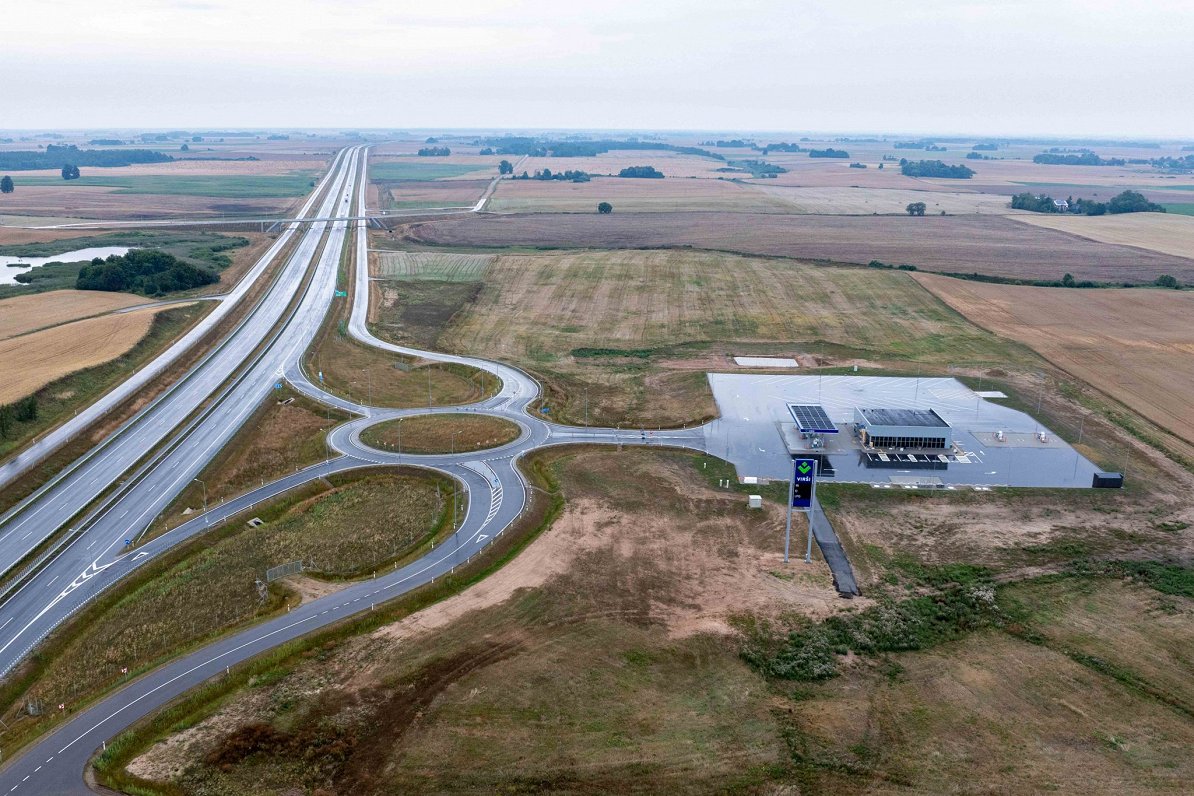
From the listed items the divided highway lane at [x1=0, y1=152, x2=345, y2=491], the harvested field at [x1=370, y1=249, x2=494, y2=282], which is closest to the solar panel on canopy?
the divided highway lane at [x1=0, y1=152, x2=345, y2=491]

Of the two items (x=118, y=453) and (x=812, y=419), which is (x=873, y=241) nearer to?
(x=812, y=419)

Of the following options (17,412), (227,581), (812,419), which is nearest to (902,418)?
(812,419)

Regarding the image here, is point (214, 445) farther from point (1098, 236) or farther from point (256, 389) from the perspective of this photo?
point (1098, 236)

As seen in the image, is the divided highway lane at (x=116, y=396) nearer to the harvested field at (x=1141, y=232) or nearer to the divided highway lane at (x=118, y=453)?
the divided highway lane at (x=118, y=453)

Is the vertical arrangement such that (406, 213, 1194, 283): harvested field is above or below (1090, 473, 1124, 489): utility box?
above

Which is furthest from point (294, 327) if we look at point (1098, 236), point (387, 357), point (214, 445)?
point (1098, 236)

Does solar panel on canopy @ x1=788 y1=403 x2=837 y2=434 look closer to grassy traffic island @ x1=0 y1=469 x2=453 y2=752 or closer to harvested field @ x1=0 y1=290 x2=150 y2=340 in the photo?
grassy traffic island @ x1=0 y1=469 x2=453 y2=752
